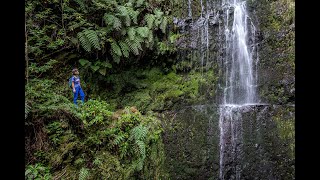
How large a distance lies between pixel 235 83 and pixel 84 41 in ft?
14.7

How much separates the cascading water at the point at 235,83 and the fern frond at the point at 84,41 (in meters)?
3.94

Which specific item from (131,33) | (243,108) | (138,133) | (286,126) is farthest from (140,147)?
(286,126)

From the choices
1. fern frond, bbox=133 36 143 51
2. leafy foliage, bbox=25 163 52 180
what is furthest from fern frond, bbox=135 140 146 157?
fern frond, bbox=133 36 143 51

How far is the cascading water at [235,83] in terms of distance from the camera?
19.9 feet

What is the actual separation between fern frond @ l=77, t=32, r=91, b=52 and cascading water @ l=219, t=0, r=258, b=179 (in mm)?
3941

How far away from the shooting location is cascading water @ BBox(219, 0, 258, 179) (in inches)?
239

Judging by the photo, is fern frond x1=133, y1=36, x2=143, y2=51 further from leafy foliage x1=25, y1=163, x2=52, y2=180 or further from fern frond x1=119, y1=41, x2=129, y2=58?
leafy foliage x1=25, y1=163, x2=52, y2=180

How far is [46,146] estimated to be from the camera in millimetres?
4223

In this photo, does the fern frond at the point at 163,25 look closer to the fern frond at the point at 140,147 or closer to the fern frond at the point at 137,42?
the fern frond at the point at 137,42

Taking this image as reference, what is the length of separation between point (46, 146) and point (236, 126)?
14.6ft

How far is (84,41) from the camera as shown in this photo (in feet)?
20.6

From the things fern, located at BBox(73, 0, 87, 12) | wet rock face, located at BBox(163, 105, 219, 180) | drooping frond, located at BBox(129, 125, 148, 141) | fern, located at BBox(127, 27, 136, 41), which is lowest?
wet rock face, located at BBox(163, 105, 219, 180)
